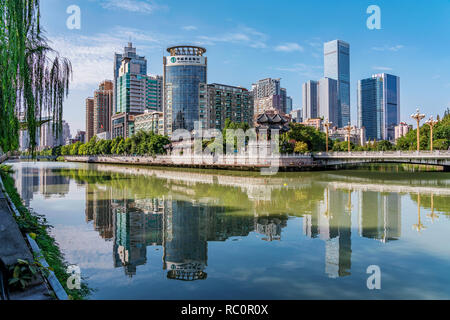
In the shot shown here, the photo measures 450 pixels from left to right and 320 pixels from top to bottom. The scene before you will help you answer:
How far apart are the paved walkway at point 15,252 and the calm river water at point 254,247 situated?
1.23m

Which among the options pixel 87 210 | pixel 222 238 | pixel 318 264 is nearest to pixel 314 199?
pixel 222 238

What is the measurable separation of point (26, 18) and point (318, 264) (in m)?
8.98

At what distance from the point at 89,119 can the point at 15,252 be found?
509 feet

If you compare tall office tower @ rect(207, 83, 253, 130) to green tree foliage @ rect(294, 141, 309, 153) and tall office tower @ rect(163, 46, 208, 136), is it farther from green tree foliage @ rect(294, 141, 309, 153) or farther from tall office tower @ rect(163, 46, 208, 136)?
green tree foliage @ rect(294, 141, 309, 153)

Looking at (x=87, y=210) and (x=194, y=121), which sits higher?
(x=194, y=121)

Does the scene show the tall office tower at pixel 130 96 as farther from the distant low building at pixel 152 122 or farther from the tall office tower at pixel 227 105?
the tall office tower at pixel 227 105

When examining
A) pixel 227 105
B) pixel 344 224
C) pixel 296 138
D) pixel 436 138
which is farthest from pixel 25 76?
pixel 227 105

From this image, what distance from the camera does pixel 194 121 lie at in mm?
85125

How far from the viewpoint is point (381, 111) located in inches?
6969

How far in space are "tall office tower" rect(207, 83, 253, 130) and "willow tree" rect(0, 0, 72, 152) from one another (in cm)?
7663

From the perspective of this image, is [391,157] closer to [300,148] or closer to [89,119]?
[300,148]

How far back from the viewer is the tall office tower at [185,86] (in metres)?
84.4

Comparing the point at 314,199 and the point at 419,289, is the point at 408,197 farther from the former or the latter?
the point at 419,289
